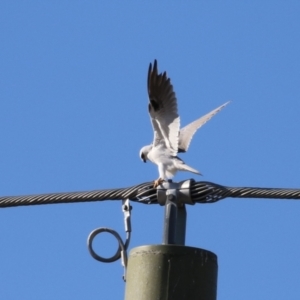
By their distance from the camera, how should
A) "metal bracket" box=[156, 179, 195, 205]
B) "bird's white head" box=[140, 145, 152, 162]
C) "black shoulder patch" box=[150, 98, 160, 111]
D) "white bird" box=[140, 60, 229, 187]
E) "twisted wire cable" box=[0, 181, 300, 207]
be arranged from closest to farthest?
"metal bracket" box=[156, 179, 195, 205] < "twisted wire cable" box=[0, 181, 300, 207] < "white bird" box=[140, 60, 229, 187] < "black shoulder patch" box=[150, 98, 160, 111] < "bird's white head" box=[140, 145, 152, 162]

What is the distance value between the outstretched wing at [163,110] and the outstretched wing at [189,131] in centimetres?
27

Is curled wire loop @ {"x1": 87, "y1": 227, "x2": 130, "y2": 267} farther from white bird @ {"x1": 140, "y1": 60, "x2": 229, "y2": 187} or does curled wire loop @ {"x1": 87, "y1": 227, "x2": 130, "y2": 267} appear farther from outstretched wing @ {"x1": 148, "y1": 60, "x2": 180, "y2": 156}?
outstretched wing @ {"x1": 148, "y1": 60, "x2": 180, "y2": 156}

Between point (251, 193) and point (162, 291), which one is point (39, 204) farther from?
point (162, 291)

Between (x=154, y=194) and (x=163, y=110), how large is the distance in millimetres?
4286

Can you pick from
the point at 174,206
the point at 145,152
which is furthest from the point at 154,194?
the point at 145,152

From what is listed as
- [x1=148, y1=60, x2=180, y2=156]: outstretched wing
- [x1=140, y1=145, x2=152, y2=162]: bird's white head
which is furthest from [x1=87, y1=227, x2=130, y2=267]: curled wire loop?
[x1=140, y1=145, x2=152, y2=162]: bird's white head

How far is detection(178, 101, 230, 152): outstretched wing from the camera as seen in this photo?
8.95 metres

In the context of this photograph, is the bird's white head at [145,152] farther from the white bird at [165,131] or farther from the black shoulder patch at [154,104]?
the black shoulder patch at [154,104]

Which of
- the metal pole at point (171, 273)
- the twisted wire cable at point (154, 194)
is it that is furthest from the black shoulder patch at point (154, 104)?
the metal pole at point (171, 273)

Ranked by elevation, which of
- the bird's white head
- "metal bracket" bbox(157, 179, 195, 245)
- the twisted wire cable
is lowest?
"metal bracket" bbox(157, 179, 195, 245)

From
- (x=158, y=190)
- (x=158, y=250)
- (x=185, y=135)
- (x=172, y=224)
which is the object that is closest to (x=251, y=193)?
(x=158, y=190)

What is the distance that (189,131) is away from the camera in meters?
9.07

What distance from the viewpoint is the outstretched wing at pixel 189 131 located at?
8953mm

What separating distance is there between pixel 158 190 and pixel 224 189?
403 mm
